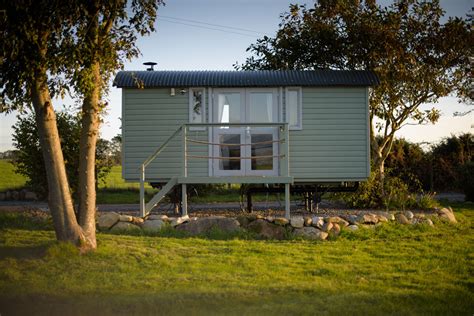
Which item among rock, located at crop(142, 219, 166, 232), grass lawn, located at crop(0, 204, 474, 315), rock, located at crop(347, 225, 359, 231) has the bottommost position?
grass lawn, located at crop(0, 204, 474, 315)

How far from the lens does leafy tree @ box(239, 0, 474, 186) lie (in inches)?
548

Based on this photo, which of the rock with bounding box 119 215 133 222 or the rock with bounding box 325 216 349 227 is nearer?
the rock with bounding box 119 215 133 222

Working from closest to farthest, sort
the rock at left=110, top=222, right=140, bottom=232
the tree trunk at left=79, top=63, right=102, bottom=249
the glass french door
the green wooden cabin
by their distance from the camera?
the tree trunk at left=79, top=63, right=102, bottom=249, the rock at left=110, top=222, right=140, bottom=232, the glass french door, the green wooden cabin

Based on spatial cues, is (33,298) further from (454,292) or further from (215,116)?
(215,116)

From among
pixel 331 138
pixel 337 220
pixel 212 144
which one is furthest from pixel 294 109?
pixel 337 220

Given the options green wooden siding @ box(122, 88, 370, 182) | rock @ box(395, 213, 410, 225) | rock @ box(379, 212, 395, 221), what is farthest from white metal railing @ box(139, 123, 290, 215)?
rock @ box(395, 213, 410, 225)

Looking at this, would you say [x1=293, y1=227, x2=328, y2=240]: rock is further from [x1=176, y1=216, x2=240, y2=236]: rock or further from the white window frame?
the white window frame

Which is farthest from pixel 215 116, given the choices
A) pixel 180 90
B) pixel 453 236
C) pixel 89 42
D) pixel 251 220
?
pixel 453 236

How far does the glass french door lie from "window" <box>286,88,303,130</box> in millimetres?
300

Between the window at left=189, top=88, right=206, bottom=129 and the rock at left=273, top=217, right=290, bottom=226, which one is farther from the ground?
the window at left=189, top=88, right=206, bottom=129

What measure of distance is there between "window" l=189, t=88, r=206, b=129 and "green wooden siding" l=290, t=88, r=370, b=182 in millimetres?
2115

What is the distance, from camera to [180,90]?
12.6 m

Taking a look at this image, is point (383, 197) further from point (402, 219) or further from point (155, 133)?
point (155, 133)

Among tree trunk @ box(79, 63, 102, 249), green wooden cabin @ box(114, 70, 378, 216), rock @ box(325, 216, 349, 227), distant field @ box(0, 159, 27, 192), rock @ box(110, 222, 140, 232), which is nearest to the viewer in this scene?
tree trunk @ box(79, 63, 102, 249)
